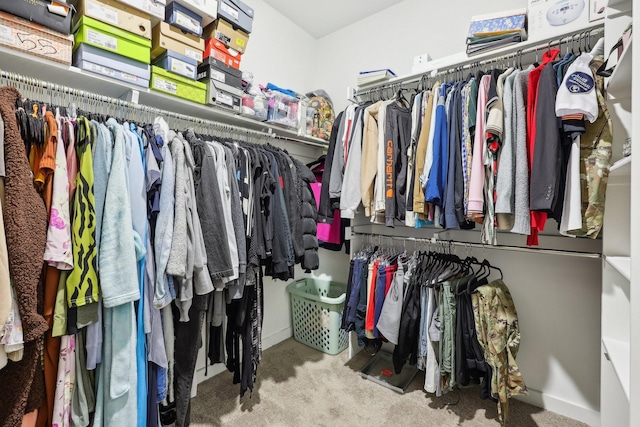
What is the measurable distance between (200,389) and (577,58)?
261 cm

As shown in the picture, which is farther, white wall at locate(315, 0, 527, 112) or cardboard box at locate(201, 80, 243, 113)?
white wall at locate(315, 0, 527, 112)

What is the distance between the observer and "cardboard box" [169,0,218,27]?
1514 millimetres

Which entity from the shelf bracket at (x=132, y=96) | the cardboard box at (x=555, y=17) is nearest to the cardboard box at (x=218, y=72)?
the shelf bracket at (x=132, y=96)

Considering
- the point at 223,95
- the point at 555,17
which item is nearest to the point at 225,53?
the point at 223,95

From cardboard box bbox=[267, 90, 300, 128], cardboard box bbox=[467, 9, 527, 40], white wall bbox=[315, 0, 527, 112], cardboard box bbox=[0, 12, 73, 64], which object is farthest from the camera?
white wall bbox=[315, 0, 527, 112]

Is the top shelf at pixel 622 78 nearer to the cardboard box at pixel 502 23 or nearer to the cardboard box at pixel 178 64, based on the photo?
the cardboard box at pixel 502 23

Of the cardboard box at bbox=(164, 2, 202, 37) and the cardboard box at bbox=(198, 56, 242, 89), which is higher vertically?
the cardboard box at bbox=(164, 2, 202, 37)

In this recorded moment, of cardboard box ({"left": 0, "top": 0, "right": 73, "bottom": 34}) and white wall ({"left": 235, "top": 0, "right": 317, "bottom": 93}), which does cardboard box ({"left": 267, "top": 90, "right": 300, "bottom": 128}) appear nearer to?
white wall ({"left": 235, "top": 0, "right": 317, "bottom": 93})

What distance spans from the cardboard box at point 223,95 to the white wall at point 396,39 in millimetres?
1235

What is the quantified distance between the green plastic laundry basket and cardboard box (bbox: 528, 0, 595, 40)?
1947mm

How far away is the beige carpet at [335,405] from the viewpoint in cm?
161

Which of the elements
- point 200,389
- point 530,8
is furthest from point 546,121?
point 200,389

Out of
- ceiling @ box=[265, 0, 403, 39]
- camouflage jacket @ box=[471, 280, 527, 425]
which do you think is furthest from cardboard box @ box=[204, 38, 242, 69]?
camouflage jacket @ box=[471, 280, 527, 425]

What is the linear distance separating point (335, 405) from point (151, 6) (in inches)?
89.2
